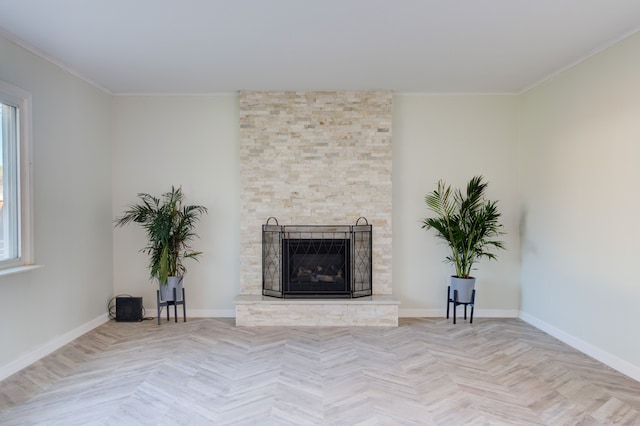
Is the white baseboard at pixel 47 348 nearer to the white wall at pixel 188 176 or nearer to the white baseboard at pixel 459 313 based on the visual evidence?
the white wall at pixel 188 176

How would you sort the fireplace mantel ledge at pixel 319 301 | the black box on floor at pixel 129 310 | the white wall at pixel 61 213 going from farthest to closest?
the black box on floor at pixel 129 310, the fireplace mantel ledge at pixel 319 301, the white wall at pixel 61 213

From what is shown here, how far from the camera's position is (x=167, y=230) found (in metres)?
4.16

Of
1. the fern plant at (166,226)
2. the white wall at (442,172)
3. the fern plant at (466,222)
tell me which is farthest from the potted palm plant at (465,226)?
the fern plant at (166,226)

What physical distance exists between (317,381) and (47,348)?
253cm

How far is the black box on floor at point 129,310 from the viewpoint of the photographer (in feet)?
14.6

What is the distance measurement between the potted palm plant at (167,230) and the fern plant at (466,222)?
285 cm

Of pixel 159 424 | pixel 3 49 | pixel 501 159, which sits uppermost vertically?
pixel 3 49

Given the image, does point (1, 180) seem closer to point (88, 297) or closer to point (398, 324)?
point (88, 297)

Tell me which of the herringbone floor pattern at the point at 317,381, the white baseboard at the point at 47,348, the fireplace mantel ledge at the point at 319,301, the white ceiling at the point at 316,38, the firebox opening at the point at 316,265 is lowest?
the herringbone floor pattern at the point at 317,381

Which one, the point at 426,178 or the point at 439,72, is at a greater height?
the point at 439,72

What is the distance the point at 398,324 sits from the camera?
436cm

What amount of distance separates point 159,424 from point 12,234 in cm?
212

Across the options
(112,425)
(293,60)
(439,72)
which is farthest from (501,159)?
(112,425)

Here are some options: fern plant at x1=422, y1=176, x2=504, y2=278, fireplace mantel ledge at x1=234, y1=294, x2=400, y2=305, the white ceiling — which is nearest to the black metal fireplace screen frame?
fireplace mantel ledge at x1=234, y1=294, x2=400, y2=305
